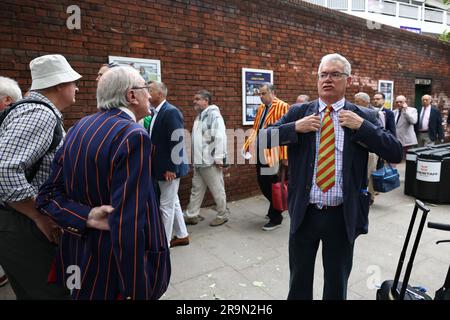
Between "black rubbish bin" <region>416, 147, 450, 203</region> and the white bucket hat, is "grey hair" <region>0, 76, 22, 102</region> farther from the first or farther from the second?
"black rubbish bin" <region>416, 147, 450, 203</region>

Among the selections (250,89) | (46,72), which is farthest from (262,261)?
(250,89)

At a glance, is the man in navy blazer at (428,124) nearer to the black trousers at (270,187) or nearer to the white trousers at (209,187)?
the black trousers at (270,187)

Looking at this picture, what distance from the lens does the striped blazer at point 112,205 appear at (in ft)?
4.86

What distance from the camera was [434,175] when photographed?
5879 mm

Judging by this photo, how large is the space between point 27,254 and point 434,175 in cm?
635

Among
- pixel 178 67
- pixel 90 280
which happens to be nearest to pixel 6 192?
pixel 90 280

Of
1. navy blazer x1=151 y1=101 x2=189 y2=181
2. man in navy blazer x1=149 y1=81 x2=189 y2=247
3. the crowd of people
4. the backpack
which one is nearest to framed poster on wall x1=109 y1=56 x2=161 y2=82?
man in navy blazer x1=149 y1=81 x2=189 y2=247

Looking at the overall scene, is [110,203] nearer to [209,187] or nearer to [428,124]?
[209,187]

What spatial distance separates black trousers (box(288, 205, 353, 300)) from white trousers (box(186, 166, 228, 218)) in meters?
2.51

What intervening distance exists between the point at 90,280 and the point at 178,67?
13.7 feet

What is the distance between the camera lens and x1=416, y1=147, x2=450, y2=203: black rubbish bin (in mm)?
5836
